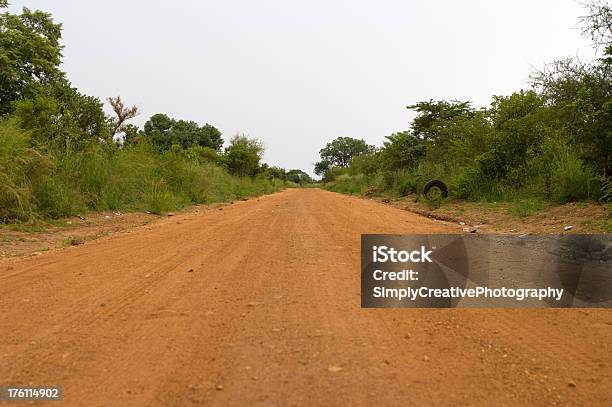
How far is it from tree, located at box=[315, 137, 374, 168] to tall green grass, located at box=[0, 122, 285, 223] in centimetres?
8723

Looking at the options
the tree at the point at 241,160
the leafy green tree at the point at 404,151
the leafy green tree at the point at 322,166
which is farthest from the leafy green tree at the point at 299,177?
the leafy green tree at the point at 404,151

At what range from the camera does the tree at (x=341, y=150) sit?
4117 inches

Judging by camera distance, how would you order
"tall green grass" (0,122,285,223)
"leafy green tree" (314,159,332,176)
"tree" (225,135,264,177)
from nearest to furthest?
"tall green grass" (0,122,285,223), "tree" (225,135,264,177), "leafy green tree" (314,159,332,176)

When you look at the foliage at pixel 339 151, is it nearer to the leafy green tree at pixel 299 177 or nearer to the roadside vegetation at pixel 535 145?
the leafy green tree at pixel 299 177

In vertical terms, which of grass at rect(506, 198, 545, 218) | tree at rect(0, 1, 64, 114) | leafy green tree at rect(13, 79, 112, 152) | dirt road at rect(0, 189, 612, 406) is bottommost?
dirt road at rect(0, 189, 612, 406)

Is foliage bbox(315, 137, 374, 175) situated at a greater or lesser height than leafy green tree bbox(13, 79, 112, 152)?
greater

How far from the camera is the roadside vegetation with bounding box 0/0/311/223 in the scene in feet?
29.5

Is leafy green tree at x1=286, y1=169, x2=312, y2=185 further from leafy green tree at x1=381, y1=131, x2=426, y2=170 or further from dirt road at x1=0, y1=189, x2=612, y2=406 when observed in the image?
dirt road at x1=0, y1=189, x2=612, y2=406

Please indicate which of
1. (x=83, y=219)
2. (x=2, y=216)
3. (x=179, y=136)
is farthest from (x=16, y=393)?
(x=179, y=136)

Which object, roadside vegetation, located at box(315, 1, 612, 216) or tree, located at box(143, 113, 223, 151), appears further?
tree, located at box(143, 113, 223, 151)

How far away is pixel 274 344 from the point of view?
262 centimetres

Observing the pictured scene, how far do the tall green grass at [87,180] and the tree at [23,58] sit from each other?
4.66 meters

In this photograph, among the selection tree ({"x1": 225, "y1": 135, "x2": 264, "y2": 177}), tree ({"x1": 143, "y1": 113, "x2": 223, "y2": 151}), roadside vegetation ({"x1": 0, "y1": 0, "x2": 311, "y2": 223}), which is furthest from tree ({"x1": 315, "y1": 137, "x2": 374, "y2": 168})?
roadside vegetation ({"x1": 0, "y1": 0, "x2": 311, "y2": 223})

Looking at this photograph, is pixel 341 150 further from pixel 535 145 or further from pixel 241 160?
pixel 535 145
